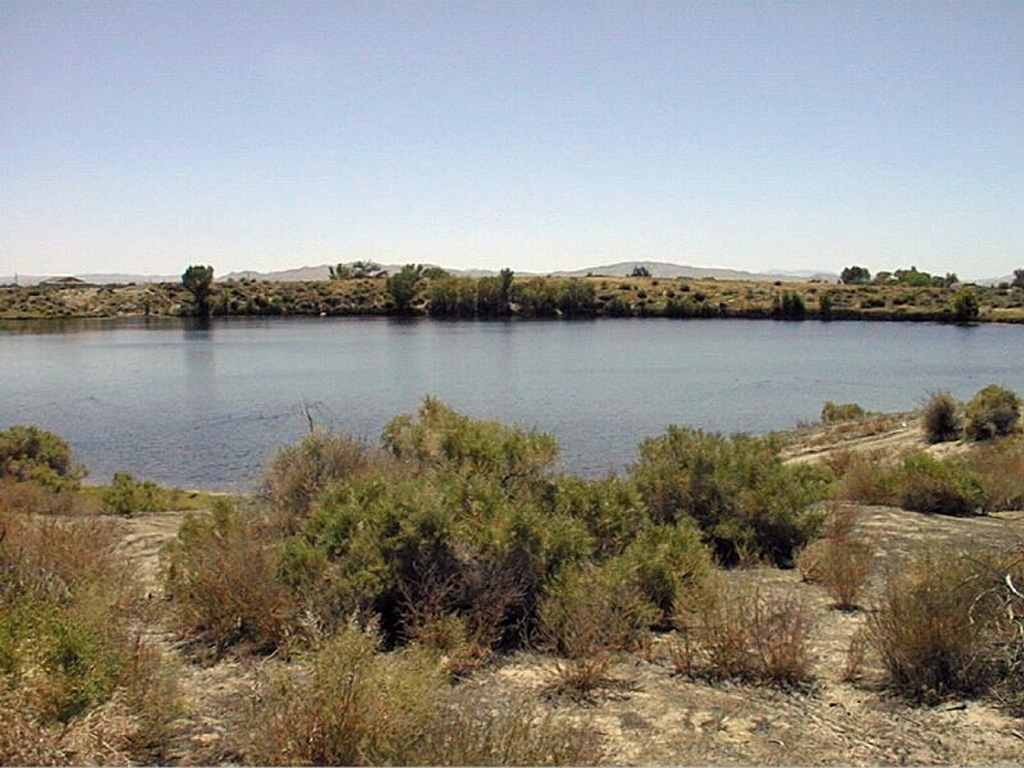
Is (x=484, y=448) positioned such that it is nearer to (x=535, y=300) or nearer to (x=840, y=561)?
(x=840, y=561)

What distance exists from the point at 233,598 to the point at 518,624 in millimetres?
2310

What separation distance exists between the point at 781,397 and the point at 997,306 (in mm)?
79454

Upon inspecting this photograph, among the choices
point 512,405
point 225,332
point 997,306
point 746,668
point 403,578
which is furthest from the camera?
point 997,306

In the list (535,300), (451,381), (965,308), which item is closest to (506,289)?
(535,300)

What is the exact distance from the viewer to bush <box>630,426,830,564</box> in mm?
9758

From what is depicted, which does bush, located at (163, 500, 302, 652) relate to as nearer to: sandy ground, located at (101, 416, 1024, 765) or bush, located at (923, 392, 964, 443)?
sandy ground, located at (101, 416, 1024, 765)

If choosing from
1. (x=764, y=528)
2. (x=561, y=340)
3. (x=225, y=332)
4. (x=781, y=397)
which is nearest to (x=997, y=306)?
(x=561, y=340)

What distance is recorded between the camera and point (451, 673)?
6.23 metres

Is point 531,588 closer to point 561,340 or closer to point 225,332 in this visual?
point 561,340

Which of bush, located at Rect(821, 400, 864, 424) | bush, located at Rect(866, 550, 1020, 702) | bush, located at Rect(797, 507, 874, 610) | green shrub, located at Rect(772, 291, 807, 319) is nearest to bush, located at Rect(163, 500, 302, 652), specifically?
bush, located at Rect(866, 550, 1020, 702)

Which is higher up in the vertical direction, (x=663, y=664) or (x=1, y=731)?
(x=1, y=731)

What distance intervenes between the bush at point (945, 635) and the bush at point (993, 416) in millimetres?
16207

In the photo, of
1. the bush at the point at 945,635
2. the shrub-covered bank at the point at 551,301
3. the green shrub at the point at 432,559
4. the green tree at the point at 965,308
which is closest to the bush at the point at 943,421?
the bush at the point at 945,635

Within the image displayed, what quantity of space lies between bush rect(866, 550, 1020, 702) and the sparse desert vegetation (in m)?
0.02
